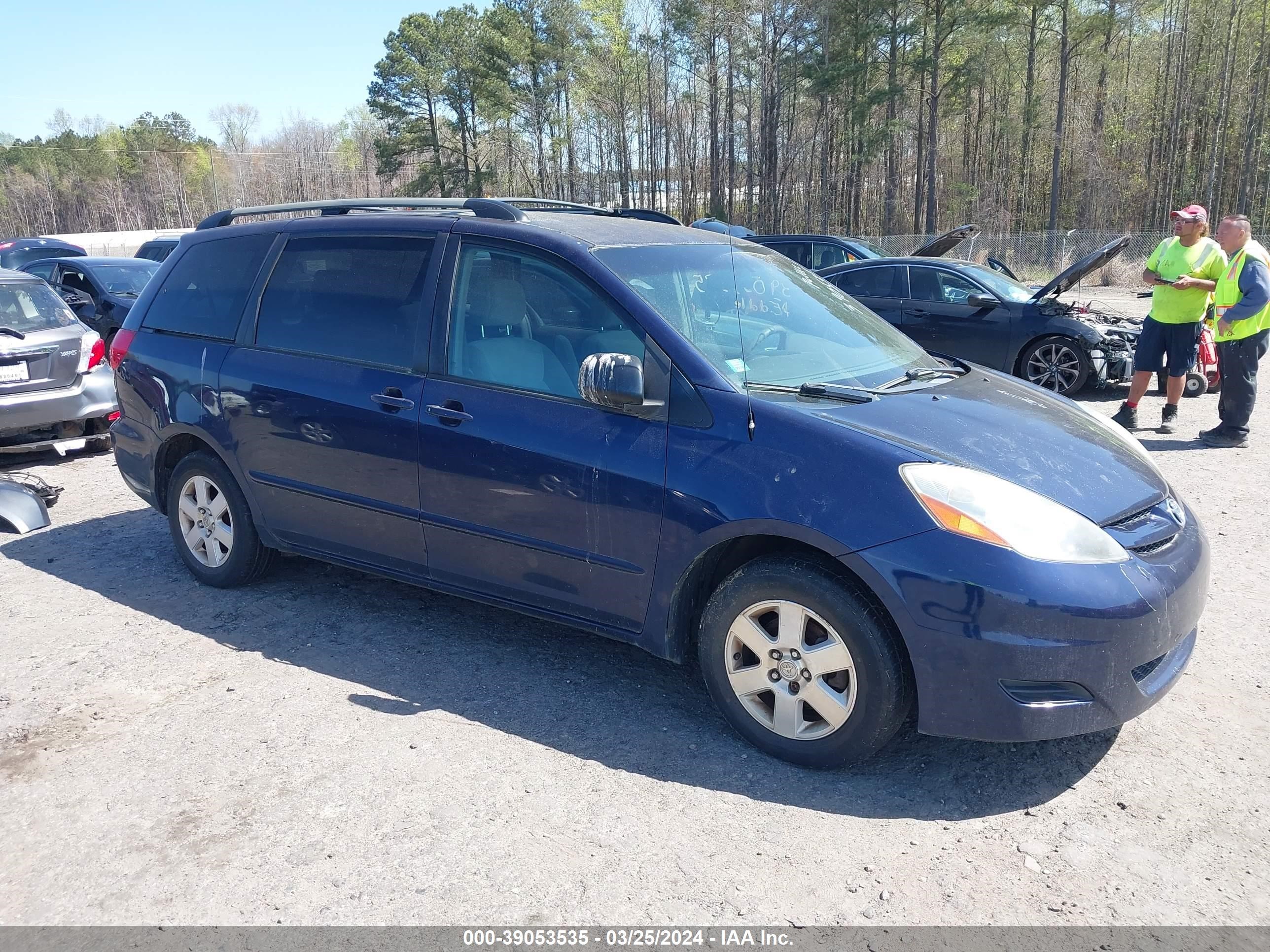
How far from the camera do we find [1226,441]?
8.32 metres

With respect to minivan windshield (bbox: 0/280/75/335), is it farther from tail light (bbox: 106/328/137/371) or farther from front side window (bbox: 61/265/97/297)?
front side window (bbox: 61/265/97/297)

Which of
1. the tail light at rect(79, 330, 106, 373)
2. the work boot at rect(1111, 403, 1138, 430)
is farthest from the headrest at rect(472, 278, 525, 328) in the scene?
the work boot at rect(1111, 403, 1138, 430)

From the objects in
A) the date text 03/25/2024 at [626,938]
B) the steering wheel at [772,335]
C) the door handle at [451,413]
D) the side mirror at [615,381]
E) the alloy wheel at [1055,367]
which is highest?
the steering wheel at [772,335]

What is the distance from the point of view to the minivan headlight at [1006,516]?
2963mm

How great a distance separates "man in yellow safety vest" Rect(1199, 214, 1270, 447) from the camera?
8.05 metres

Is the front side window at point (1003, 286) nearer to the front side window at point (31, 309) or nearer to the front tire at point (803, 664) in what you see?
the front tire at point (803, 664)

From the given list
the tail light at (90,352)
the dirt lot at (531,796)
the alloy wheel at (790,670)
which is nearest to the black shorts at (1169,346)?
the dirt lot at (531,796)

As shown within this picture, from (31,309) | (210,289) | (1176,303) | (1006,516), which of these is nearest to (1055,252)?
(1176,303)

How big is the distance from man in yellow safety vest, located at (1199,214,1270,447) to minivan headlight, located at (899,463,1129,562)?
637cm

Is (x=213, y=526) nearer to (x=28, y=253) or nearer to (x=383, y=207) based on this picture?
(x=383, y=207)

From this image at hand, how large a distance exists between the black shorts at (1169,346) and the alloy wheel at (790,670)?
7109mm

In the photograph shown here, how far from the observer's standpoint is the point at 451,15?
5047cm

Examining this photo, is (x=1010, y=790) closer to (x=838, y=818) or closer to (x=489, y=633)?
(x=838, y=818)

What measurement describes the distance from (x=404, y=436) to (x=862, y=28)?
1733 inches
